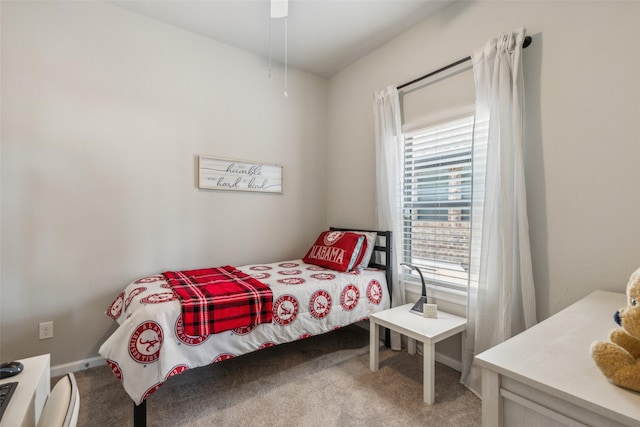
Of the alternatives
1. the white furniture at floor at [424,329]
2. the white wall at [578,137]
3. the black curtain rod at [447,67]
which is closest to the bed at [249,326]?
the white furniture at floor at [424,329]

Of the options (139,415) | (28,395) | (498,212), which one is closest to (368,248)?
(498,212)

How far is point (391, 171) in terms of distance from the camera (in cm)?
257

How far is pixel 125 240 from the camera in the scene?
236cm

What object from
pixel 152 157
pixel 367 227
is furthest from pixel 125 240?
pixel 367 227

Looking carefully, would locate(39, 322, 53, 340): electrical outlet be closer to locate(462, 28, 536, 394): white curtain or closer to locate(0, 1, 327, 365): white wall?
locate(0, 1, 327, 365): white wall

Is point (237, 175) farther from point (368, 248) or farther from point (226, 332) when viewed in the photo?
point (226, 332)

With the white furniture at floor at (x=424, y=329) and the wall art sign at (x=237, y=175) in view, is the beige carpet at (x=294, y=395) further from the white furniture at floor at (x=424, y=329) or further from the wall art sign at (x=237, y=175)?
the wall art sign at (x=237, y=175)

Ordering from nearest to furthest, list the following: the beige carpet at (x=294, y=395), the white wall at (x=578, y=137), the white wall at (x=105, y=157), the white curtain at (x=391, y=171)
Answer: the white wall at (x=578, y=137), the beige carpet at (x=294, y=395), the white wall at (x=105, y=157), the white curtain at (x=391, y=171)

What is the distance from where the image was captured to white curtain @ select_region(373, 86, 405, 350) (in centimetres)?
255

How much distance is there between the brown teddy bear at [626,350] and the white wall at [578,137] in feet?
3.29

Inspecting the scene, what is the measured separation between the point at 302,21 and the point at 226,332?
98.6 inches

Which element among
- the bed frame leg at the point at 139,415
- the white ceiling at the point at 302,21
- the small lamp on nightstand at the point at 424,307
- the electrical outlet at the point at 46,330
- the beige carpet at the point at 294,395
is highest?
the white ceiling at the point at 302,21

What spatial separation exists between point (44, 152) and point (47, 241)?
0.64m

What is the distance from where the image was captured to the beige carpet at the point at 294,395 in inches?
64.7
